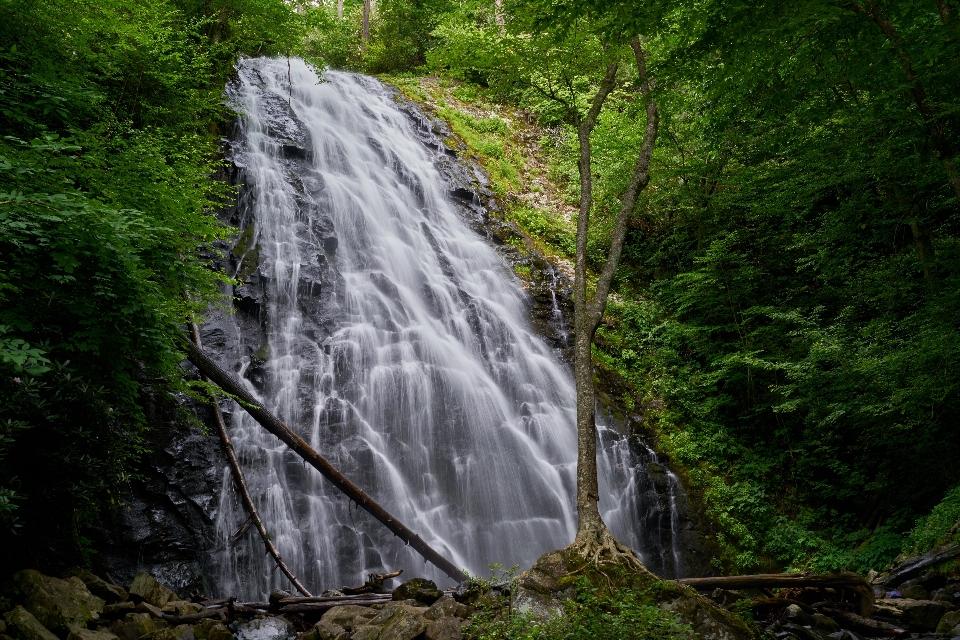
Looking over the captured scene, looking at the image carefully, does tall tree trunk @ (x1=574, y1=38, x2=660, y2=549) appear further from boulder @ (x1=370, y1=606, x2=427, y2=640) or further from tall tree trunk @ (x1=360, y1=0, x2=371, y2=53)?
tall tree trunk @ (x1=360, y1=0, x2=371, y2=53)

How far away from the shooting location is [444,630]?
13.7ft

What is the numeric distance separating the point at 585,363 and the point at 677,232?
29.9ft

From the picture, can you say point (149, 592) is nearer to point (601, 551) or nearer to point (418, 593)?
point (418, 593)

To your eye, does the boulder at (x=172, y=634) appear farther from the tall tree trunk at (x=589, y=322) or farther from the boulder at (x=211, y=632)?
the tall tree trunk at (x=589, y=322)

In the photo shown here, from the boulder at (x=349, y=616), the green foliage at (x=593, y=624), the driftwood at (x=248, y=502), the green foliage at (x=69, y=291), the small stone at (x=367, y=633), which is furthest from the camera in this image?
the driftwood at (x=248, y=502)

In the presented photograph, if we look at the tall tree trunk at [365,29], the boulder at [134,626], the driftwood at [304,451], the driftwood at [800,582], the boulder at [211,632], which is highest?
the tall tree trunk at [365,29]

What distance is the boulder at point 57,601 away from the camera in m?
3.81

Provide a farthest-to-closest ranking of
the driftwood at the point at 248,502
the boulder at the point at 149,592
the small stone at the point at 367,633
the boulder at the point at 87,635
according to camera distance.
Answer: the driftwood at the point at 248,502, the boulder at the point at 149,592, the small stone at the point at 367,633, the boulder at the point at 87,635

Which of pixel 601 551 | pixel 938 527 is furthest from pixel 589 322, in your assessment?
pixel 938 527

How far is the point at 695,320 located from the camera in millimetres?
12617

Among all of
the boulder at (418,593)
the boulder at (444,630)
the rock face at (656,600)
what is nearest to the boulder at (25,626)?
the boulder at (444,630)

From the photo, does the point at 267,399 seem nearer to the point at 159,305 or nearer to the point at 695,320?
the point at 159,305

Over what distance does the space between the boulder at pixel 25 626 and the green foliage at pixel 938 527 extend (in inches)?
358

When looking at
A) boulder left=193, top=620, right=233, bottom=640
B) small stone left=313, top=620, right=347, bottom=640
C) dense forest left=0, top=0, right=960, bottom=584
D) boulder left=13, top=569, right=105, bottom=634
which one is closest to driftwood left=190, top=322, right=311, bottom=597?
dense forest left=0, top=0, right=960, bottom=584
